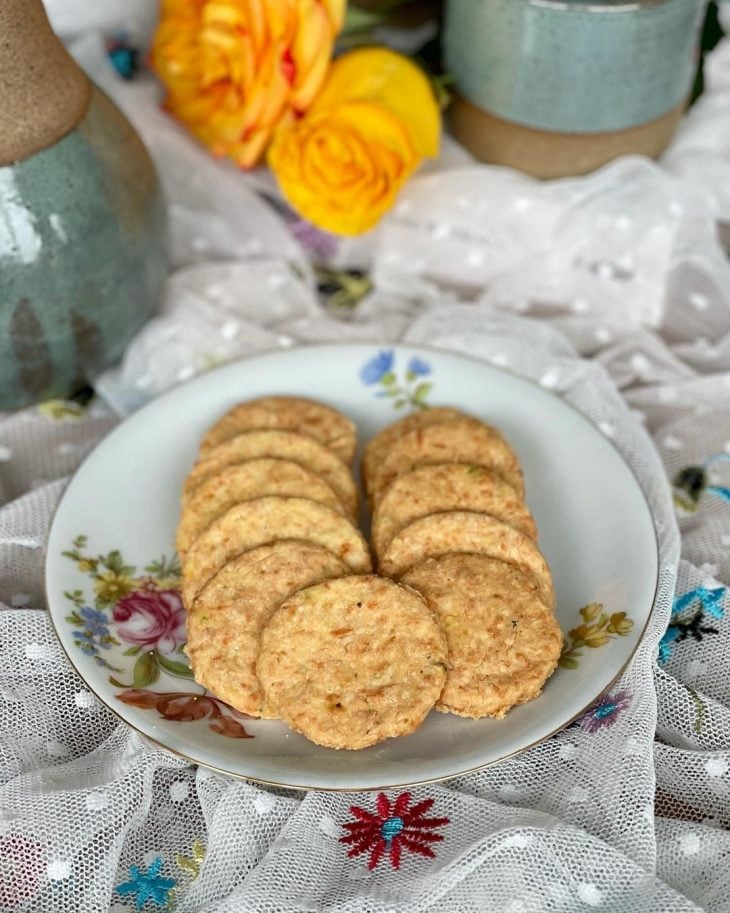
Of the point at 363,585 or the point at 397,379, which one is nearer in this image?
the point at 363,585

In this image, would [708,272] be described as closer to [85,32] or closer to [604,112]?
[604,112]

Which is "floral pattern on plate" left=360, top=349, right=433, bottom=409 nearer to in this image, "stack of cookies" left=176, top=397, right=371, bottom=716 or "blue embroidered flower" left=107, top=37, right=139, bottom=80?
"stack of cookies" left=176, top=397, right=371, bottom=716

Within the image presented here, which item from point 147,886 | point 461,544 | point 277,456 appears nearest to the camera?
point 147,886

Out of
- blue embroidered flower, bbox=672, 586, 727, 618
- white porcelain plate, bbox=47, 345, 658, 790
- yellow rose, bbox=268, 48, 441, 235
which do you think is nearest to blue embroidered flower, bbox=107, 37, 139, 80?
yellow rose, bbox=268, 48, 441, 235

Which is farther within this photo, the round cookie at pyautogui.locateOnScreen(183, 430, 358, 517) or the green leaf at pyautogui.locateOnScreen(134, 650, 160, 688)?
the round cookie at pyautogui.locateOnScreen(183, 430, 358, 517)

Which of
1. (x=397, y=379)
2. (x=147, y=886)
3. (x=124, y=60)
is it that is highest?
(x=124, y=60)

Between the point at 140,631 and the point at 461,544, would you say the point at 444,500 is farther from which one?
the point at 140,631

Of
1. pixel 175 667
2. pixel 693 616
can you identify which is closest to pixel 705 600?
pixel 693 616

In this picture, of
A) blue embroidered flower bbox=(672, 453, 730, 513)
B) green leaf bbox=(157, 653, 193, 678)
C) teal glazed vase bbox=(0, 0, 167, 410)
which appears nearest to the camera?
green leaf bbox=(157, 653, 193, 678)
